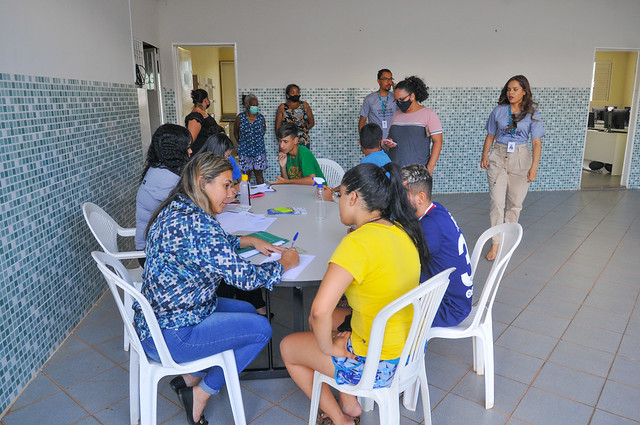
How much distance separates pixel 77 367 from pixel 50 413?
394 millimetres

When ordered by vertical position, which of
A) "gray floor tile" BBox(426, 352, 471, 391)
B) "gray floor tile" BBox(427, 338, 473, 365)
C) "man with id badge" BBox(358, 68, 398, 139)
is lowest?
"gray floor tile" BBox(426, 352, 471, 391)

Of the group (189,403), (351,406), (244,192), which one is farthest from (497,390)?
(244,192)

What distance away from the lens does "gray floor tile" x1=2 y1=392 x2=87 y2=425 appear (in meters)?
2.17

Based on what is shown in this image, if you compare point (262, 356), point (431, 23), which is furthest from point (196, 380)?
point (431, 23)

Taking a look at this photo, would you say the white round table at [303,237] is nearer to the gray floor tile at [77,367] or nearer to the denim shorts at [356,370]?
the denim shorts at [356,370]

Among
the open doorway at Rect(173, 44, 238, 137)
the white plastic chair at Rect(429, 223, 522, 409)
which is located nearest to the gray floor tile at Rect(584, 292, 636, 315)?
the white plastic chair at Rect(429, 223, 522, 409)

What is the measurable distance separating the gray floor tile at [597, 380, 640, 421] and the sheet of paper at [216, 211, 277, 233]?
1.85 m

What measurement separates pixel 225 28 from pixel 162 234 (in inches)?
198

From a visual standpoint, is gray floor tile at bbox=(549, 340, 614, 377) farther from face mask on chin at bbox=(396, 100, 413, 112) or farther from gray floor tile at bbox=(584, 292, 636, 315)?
face mask on chin at bbox=(396, 100, 413, 112)

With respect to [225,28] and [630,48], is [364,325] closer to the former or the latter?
[225,28]

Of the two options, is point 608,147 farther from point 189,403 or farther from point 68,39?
point 189,403

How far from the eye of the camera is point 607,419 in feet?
7.16

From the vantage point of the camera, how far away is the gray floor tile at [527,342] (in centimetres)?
276

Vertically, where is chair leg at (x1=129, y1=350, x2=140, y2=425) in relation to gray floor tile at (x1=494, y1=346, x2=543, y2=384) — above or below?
above
